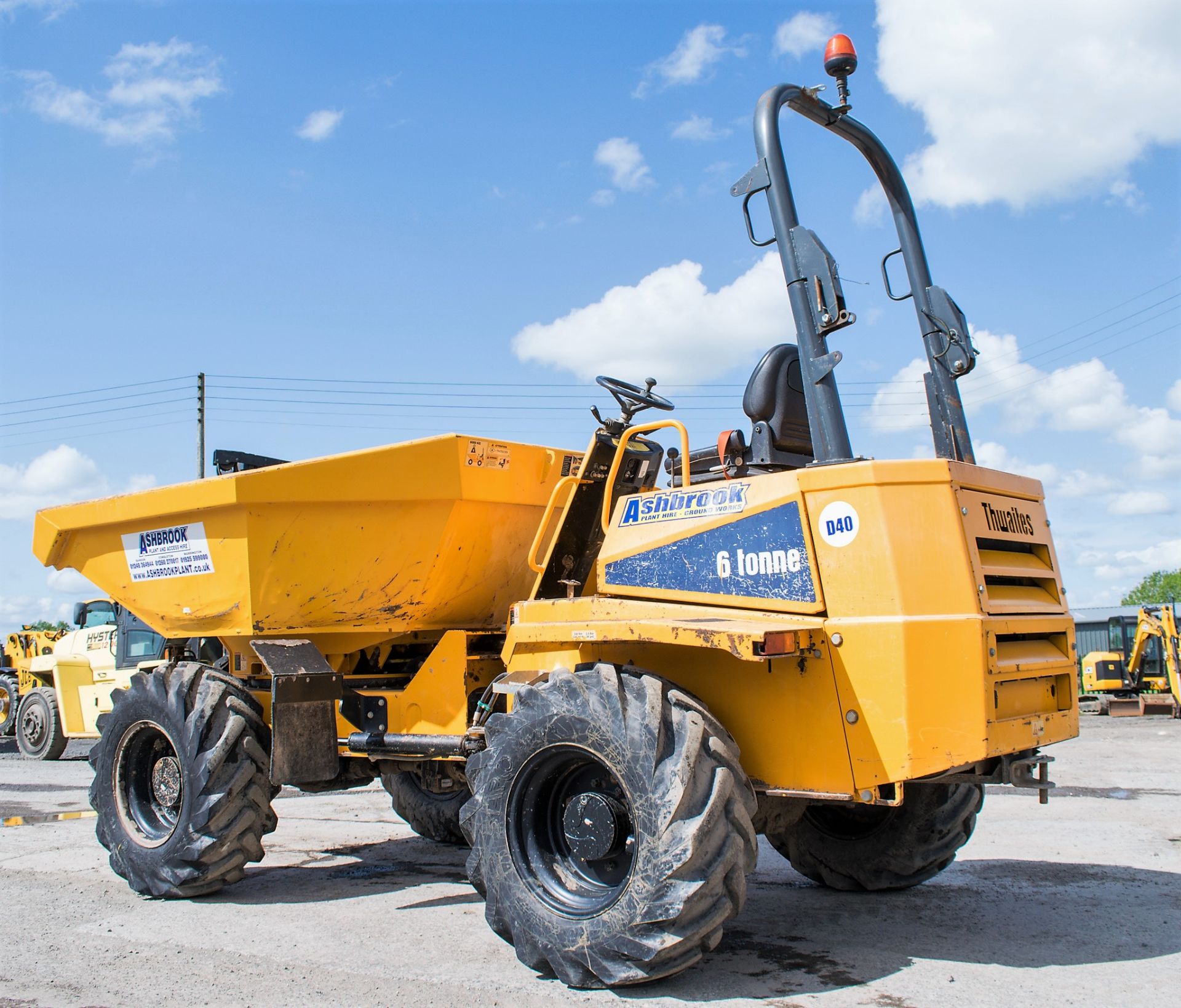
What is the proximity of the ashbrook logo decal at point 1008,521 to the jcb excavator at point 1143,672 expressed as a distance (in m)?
19.8

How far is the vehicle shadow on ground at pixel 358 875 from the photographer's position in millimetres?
6129

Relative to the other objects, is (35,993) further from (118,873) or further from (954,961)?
(954,961)

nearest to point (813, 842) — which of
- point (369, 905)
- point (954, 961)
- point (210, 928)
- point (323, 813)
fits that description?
point (954, 961)

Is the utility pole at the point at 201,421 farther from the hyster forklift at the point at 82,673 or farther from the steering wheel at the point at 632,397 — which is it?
the steering wheel at the point at 632,397

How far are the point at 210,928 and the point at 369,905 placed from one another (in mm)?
835

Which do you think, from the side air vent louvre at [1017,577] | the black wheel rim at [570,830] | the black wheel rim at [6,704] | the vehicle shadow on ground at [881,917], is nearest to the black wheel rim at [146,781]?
the vehicle shadow on ground at [881,917]

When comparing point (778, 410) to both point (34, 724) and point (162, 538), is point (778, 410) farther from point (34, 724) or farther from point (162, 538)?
point (34, 724)

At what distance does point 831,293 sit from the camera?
458 cm

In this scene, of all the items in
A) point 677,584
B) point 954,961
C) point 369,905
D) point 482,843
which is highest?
point 677,584

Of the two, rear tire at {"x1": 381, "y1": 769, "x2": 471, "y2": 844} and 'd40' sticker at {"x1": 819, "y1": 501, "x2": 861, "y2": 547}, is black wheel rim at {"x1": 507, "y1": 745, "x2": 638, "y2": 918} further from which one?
rear tire at {"x1": 381, "y1": 769, "x2": 471, "y2": 844}

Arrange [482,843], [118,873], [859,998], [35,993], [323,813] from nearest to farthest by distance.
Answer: [859,998]
[35,993]
[482,843]
[118,873]
[323,813]

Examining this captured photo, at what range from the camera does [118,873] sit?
631cm

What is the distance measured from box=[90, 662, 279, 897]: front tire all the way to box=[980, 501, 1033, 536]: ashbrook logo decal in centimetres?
429

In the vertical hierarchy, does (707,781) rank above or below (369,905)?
above
